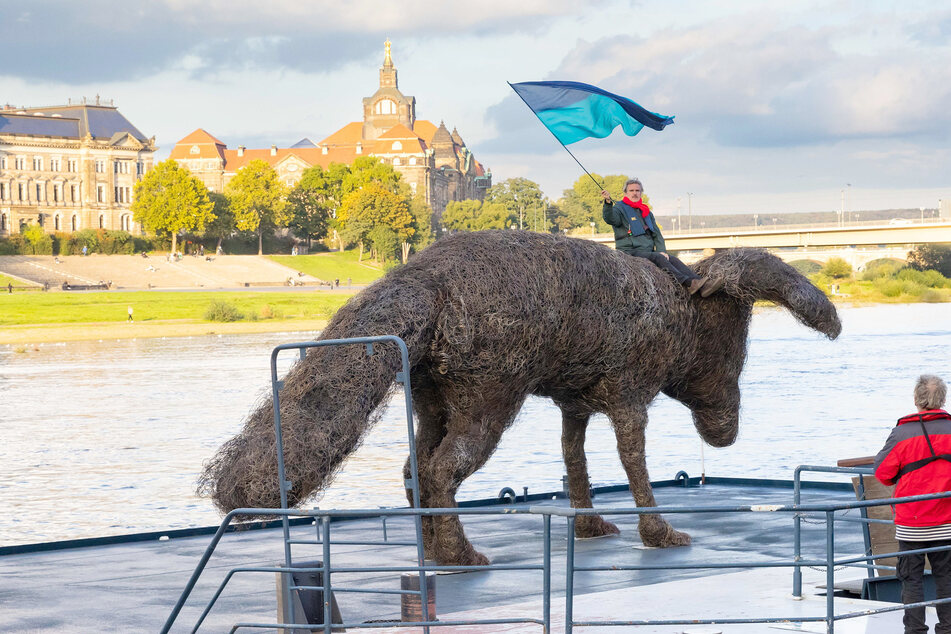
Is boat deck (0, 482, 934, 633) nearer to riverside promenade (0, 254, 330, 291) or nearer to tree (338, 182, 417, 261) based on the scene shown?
riverside promenade (0, 254, 330, 291)

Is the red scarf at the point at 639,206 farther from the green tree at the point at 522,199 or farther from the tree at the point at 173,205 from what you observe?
the green tree at the point at 522,199

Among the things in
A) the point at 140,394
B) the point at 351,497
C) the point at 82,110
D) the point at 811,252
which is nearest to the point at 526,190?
the point at 82,110

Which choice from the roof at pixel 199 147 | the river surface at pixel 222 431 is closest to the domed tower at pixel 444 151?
the roof at pixel 199 147

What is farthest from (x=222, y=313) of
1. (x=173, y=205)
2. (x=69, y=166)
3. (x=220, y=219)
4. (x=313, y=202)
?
(x=69, y=166)

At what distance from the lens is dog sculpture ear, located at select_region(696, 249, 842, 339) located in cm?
1190

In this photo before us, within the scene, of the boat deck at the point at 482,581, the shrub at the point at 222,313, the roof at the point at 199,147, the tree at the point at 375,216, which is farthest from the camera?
the roof at the point at 199,147

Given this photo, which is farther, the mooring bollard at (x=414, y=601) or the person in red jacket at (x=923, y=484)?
the mooring bollard at (x=414, y=601)

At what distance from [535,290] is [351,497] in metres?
9.21

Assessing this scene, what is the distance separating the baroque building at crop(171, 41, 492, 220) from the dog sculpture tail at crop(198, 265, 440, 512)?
14753cm

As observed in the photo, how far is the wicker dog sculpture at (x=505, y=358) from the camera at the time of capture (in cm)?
925

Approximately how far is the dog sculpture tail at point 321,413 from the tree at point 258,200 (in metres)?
112

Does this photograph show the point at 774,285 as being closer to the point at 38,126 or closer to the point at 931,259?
the point at 931,259

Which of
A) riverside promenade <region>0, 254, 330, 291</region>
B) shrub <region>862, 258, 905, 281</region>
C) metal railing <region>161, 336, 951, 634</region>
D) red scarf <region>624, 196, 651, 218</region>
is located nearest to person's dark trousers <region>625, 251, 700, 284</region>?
red scarf <region>624, 196, 651, 218</region>

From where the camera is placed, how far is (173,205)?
382ft
